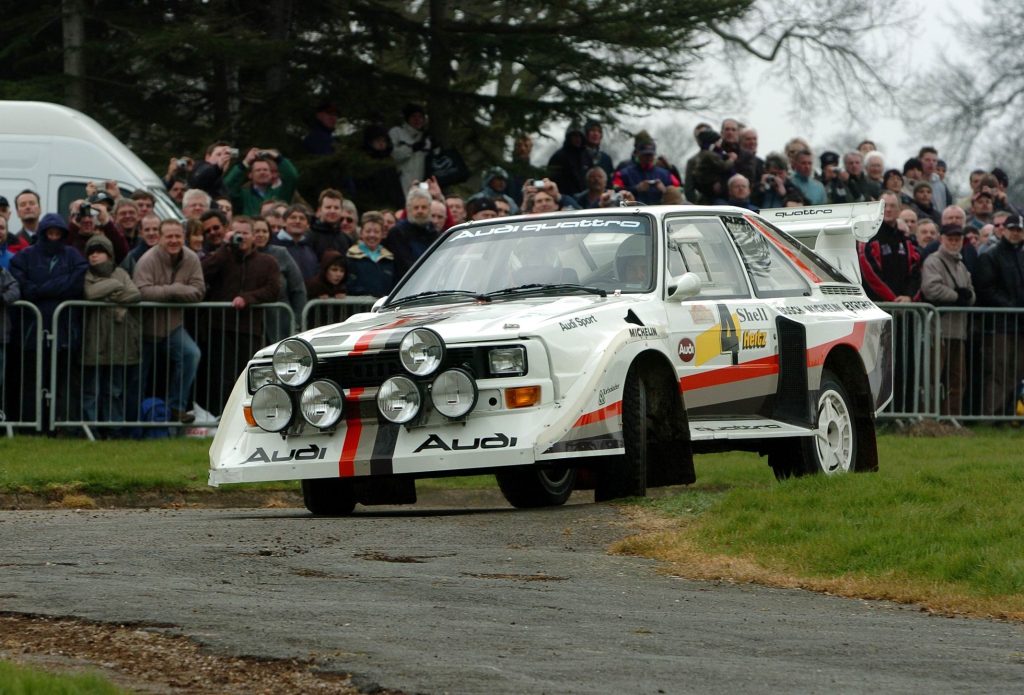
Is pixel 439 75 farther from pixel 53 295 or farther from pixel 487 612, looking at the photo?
pixel 487 612

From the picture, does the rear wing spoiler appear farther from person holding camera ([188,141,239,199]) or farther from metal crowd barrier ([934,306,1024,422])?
person holding camera ([188,141,239,199])

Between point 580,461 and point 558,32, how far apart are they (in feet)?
46.8

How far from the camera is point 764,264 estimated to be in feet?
42.3

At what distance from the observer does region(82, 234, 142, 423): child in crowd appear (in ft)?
53.0

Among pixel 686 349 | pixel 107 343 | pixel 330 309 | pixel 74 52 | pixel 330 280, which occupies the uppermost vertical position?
pixel 74 52

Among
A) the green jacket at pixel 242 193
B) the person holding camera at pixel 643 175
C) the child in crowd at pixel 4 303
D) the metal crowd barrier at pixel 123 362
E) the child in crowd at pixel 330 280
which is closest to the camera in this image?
the child in crowd at pixel 4 303

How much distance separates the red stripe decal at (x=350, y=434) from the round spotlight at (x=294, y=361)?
29cm

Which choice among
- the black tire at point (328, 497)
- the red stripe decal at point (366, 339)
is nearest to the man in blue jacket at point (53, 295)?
the black tire at point (328, 497)

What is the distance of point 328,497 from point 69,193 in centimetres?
894

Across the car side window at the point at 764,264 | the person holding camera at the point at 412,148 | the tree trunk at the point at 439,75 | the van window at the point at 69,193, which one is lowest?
the car side window at the point at 764,264

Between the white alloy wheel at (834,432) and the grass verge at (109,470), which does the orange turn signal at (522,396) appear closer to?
the white alloy wheel at (834,432)

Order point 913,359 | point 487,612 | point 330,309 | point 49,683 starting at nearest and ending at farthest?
1. point 49,683
2. point 487,612
3. point 330,309
4. point 913,359

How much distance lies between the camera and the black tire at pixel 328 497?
11.6 meters

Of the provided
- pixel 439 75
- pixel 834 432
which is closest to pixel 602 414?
pixel 834 432
